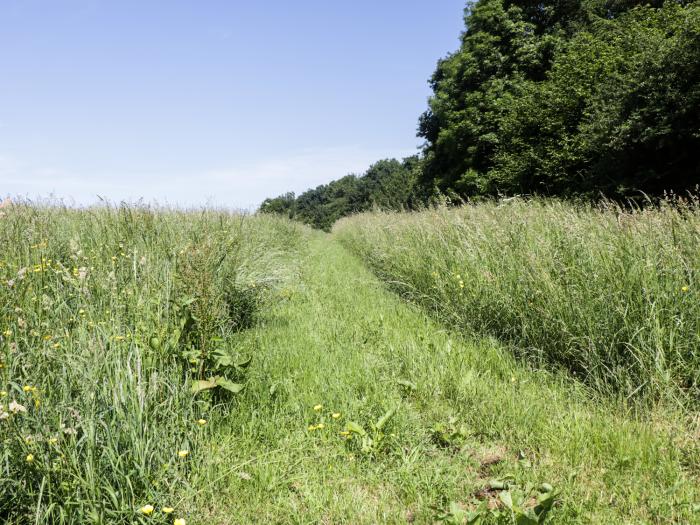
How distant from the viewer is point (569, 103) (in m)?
15.1

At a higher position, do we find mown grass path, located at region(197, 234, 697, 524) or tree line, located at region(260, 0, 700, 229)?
tree line, located at region(260, 0, 700, 229)

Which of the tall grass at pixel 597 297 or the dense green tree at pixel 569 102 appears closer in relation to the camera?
the tall grass at pixel 597 297

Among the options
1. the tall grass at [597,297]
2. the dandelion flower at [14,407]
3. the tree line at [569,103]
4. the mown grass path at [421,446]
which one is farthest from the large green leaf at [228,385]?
the tree line at [569,103]

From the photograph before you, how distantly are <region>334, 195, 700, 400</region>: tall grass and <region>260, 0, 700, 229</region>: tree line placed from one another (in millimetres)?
2148

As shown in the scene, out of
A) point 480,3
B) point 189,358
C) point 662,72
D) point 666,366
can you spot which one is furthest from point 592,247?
point 480,3

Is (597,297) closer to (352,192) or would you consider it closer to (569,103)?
(569,103)

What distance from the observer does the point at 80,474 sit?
1.82 m

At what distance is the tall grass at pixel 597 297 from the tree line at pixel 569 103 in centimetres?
215

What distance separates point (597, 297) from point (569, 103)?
14.1m

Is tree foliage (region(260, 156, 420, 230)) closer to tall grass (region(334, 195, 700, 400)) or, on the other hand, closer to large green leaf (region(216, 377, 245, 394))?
tall grass (region(334, 195, 700, 400))

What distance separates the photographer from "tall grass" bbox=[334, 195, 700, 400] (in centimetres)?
300

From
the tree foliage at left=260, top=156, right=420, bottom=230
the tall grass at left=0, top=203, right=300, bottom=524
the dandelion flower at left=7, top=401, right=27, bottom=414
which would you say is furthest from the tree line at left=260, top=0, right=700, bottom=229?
the tree foliage at left=260, top=156, right=420, bottom=230

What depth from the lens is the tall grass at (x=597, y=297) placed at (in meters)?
3.00

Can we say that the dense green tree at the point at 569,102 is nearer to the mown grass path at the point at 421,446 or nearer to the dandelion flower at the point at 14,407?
the mown grass path at the point at 421,446
